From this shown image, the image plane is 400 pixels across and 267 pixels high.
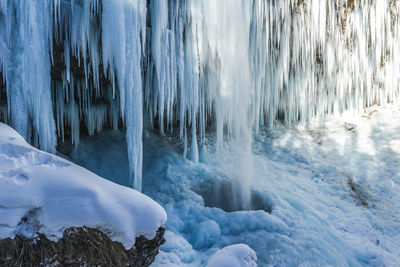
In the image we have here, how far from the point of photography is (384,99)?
8.27 m

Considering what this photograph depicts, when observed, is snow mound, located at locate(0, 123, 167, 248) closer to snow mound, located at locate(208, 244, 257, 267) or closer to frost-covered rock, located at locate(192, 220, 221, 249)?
snow mound, located at locate(208, 244, 257, 267)

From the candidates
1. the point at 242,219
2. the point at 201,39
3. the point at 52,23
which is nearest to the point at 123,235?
the point at 242,219

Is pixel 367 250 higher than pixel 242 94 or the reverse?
the reverse

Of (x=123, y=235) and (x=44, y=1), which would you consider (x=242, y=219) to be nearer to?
(x=123, y=235)

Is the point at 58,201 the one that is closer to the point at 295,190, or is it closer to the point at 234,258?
the point at 234,258

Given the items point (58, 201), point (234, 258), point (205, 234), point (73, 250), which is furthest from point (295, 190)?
point (58, 201)

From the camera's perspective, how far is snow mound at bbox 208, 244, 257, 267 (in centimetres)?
239

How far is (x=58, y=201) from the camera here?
2352mm

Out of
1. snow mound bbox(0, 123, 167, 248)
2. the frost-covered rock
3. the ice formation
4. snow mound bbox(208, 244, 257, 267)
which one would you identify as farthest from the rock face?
the ice formation

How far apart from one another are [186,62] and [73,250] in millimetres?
2994

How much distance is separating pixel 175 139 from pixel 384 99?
5827 millimetres

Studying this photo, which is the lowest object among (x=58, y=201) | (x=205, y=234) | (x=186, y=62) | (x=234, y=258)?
(x=205, y=234)

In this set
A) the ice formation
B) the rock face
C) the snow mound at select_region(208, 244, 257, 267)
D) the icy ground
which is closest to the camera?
the rock face

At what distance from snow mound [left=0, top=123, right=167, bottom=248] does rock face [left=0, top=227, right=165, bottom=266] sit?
5 centimetres
